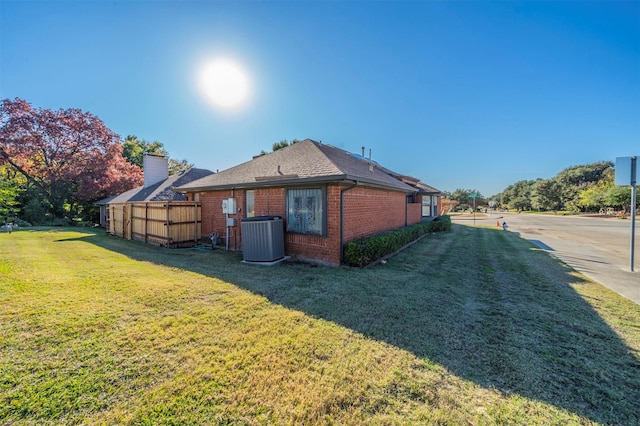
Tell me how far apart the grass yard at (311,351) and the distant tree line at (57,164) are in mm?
20747

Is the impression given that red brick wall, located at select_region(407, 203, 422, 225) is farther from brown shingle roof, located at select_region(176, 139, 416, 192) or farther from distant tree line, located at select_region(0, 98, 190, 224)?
distant tree line, located at select_region(0, 98, 190, 224)

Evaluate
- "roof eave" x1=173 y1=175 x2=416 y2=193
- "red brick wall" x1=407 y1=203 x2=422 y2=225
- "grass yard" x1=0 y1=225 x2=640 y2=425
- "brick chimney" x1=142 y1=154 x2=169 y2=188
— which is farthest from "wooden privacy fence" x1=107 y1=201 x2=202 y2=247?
"red brick wall" x1=407 y1=203 x2=422 y2=225

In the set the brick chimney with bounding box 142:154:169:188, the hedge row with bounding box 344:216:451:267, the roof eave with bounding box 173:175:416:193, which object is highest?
the brick chimney with bounding box 142:154:169:188

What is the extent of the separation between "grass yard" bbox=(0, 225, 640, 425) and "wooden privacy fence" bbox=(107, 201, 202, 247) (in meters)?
4.64

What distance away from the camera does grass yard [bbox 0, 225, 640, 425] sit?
216cm

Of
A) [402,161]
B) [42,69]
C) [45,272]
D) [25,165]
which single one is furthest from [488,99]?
[25,165]

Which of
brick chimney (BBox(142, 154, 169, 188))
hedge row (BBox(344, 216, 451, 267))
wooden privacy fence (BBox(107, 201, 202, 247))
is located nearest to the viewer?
hedge row (BBox(344, 216, 451, 267))

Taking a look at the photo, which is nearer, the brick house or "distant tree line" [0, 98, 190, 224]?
the brick house

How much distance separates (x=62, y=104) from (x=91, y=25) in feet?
62.4

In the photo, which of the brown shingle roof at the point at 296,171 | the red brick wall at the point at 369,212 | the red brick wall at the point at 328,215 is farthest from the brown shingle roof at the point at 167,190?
the red brick wall at the point at 369,212

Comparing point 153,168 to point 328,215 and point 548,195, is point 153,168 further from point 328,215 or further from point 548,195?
point 548,195

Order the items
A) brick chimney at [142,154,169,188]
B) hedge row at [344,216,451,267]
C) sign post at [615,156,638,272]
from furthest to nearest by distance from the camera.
Result: brick chimney at [142,154,169,188]
sign post at [615,156,638,272]
hedge row at [344,216,451,267]

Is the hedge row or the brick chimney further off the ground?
the brick chimney

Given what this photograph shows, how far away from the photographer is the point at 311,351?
3018 millimetres
